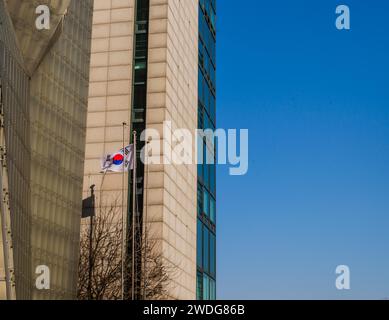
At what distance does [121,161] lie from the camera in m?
45.0

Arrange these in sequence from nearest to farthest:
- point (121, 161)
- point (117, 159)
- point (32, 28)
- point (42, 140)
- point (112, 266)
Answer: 1. point (32, 28)
2. point (42, 140)
3. point (121, 161)
4. point (117, 159)
5. point (112, 266)

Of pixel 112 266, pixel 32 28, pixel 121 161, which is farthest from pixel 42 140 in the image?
pixel 112 266

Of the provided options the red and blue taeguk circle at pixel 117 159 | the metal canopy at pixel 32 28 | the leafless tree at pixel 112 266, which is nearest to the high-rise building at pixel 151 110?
the leafless tree at pixel 112 266

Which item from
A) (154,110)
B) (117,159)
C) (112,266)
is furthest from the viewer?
(154,110)

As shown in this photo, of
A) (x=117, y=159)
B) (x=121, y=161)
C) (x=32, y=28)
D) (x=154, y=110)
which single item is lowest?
(x=121, y=161)

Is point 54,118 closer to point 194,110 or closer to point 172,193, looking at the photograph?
point 172,193

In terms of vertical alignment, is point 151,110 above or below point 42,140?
above

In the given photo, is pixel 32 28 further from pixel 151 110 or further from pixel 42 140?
pixel 151 110

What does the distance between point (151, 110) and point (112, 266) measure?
1429 centimetres

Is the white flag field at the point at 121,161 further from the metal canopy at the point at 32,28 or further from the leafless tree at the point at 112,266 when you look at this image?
the metal canopy at the point at 32,28

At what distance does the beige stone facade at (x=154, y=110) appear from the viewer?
54406 mm

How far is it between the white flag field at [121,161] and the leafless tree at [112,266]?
15.3 ft

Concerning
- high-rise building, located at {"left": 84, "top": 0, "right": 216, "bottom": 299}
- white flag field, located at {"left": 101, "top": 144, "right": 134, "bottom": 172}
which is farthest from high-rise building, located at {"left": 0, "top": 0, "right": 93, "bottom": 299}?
high-rise building, located at {"left": 84, "top": 0, "right": 216, "bottom": 299}

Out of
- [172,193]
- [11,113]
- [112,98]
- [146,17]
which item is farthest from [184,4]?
[11,113]
